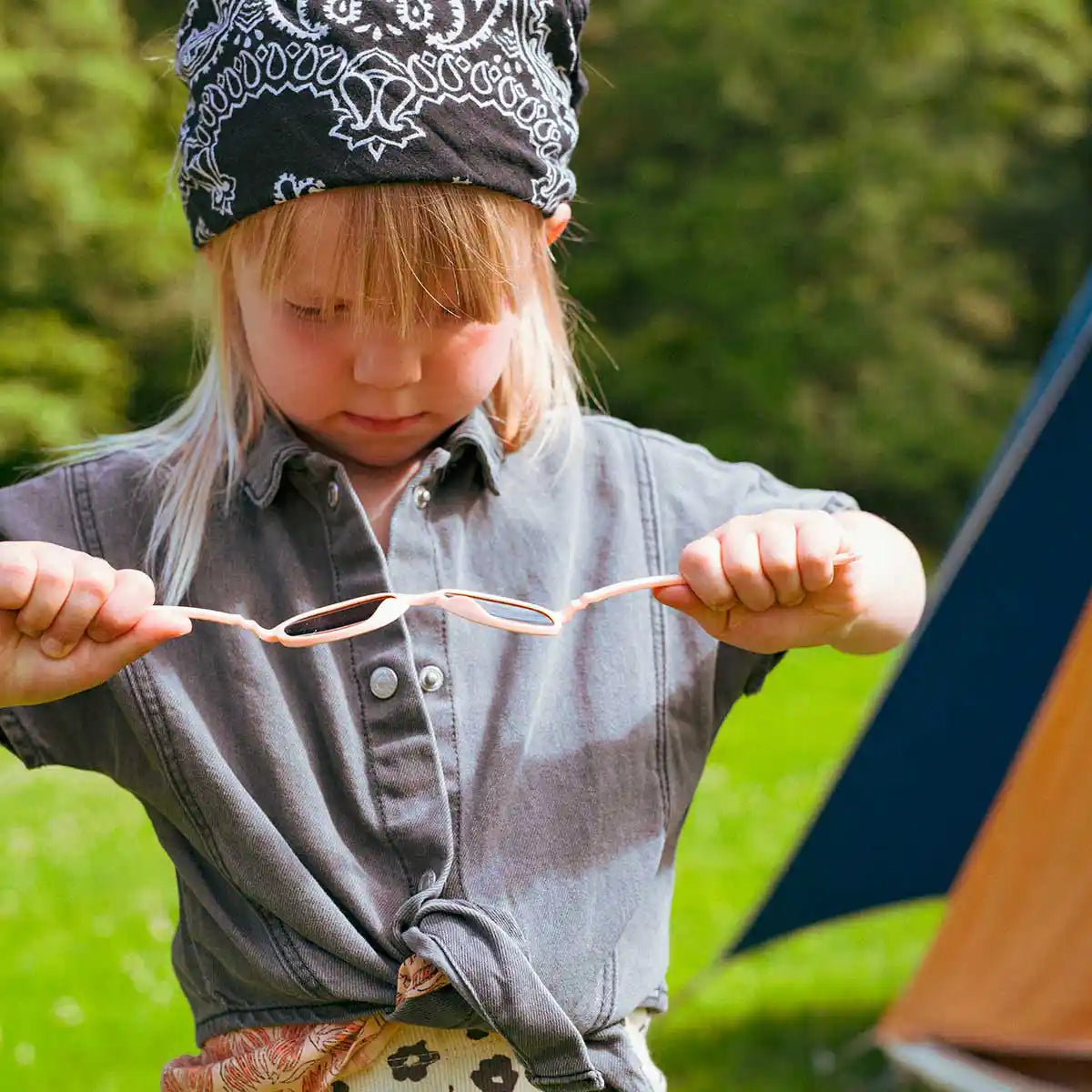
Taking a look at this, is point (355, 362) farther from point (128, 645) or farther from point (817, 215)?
point (817, 215)

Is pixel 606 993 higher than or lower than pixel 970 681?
higher

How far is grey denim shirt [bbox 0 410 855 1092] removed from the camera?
1282 millimetres

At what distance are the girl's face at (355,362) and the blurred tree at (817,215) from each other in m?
11.6

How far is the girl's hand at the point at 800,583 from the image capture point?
1.23 meters

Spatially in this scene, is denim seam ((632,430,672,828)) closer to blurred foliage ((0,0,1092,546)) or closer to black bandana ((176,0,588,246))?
black bandana ((176,0,588,246))

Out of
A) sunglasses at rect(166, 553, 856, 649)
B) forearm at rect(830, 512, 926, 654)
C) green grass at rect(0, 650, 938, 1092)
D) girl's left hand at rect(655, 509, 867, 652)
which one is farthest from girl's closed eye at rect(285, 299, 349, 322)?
green grass at rect(0, 650, 938, 1092)

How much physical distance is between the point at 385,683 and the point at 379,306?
303 millimetres

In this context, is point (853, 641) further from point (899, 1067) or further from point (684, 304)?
point (684, 304)

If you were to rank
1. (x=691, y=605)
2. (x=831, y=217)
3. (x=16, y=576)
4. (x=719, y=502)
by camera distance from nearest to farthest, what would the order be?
(x=16, y=576) < (x=691, y=605) < (x=719, y=502) < (x=831, y=217)

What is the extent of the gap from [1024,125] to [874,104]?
64.1 inches

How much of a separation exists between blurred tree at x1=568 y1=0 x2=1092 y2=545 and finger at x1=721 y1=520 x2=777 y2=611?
1175 cm

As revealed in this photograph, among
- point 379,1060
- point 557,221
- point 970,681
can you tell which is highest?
point 557,221

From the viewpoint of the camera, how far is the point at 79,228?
1083 centimetres

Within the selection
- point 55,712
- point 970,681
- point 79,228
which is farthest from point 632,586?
point 79,228
